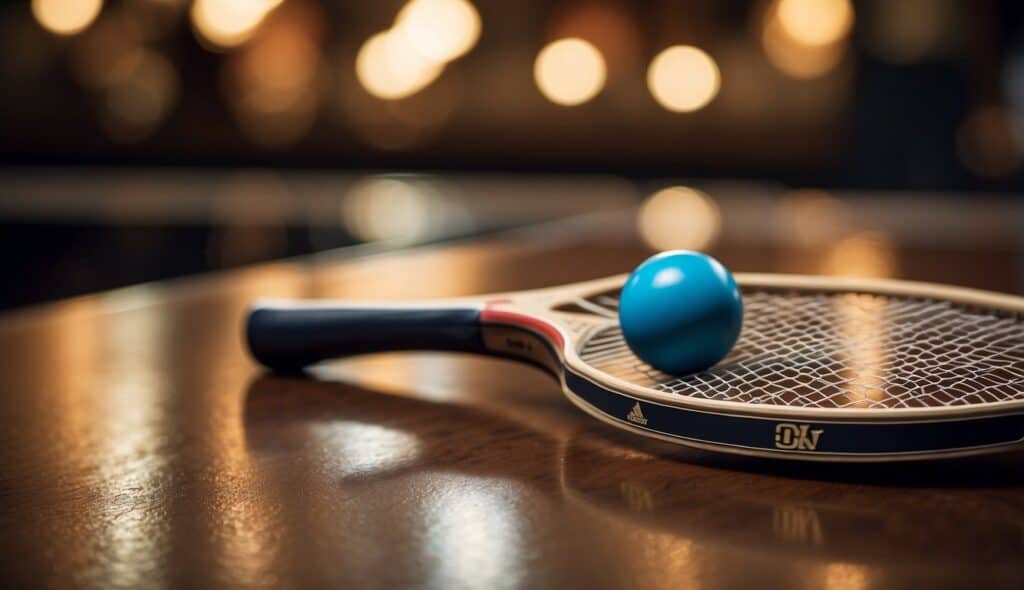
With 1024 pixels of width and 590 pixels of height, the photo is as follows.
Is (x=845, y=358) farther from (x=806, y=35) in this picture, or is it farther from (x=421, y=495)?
(x=806, y=35)

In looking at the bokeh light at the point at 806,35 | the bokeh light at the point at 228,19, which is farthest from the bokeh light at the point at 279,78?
the bokeh light at the point at 806,35

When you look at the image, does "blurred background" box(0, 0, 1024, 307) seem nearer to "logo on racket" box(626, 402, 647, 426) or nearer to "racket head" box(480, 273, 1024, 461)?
"racket head" box(480, 273, 1024, 461)

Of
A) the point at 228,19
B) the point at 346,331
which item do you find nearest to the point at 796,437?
the point at 346,331

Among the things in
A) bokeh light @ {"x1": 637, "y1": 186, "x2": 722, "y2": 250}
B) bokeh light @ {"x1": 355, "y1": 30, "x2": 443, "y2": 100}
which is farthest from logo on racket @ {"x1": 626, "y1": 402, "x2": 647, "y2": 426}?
bokeh light @ {"x1": 355, "y1": 30, "x2": 443, "y2": 100}

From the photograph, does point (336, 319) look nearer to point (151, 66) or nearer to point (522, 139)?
point (522, 139)

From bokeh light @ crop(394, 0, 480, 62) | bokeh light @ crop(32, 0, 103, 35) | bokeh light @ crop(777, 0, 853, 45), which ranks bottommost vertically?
bokeh light @ crop(777, 0, 853, 45)

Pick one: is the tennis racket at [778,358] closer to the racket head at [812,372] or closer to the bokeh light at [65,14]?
the racket head at [812,372]
